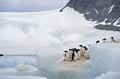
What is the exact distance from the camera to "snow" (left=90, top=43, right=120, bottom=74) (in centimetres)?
1002

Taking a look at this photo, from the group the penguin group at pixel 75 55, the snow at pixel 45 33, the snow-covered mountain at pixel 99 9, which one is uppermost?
the snow-covered mountain at pixel 99 9

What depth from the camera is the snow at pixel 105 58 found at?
10016 millimetres

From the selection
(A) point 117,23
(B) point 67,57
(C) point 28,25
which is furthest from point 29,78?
(A) point 117,23

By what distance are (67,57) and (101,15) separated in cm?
4431

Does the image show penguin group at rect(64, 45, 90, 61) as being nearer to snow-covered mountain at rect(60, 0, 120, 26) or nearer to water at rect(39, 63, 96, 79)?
water at rect(39, 63, 96, 79)

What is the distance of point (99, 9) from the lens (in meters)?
60.1

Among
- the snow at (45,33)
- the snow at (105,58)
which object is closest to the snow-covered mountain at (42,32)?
the snow at (45,33)

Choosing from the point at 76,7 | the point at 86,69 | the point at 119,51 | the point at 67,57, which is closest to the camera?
the point at 119,51

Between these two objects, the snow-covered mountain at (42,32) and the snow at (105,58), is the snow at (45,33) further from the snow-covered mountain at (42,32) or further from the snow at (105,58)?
the snow at (105,58)

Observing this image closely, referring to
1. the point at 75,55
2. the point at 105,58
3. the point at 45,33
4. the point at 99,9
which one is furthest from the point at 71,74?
the point at 99,9

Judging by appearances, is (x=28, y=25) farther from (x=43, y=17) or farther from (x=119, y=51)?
(x=119, y=51)

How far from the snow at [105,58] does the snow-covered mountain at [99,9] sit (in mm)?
41666

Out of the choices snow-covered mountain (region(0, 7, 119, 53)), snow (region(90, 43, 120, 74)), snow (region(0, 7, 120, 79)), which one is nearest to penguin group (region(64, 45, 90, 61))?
snow (region(90, 43, 120, 74))

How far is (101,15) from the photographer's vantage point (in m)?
58.3
